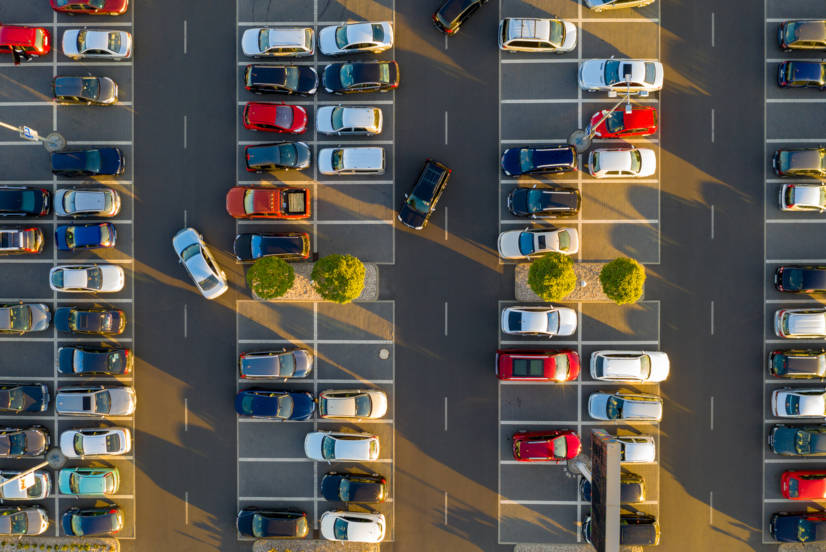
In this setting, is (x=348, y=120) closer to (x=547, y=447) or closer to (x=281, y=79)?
(x=281, y=79)

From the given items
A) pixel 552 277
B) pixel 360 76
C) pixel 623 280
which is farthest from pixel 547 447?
pixel 360 76

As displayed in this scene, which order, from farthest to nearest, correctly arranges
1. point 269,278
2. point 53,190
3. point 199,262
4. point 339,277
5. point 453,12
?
point 53,190 < point 199,262 < point 453,12 < point 269,278 < point 339,277

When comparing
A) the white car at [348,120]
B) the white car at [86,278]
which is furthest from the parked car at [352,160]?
the white car at [86,278]

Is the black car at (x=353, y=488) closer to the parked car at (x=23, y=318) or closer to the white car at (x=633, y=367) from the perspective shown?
the white car at (x=633, y=367)

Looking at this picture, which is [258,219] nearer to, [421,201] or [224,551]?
[421,201]

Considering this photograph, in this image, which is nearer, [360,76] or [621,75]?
[621,75]

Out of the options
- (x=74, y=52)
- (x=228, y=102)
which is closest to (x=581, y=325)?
(x=228, y=102)
